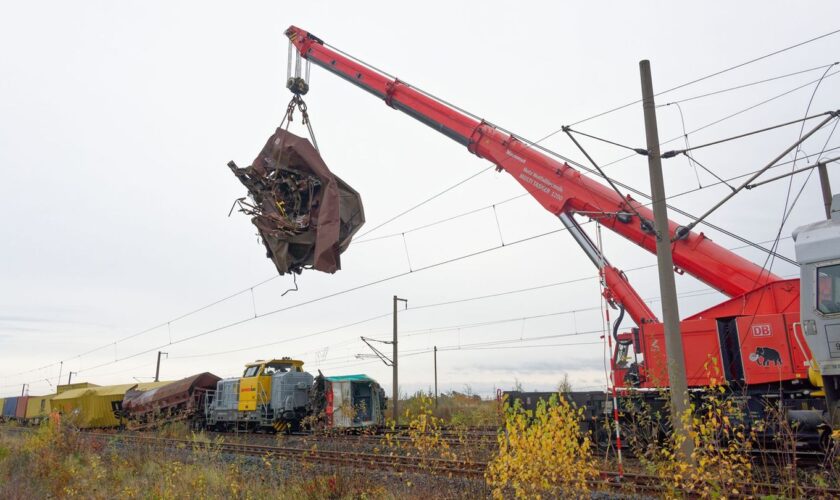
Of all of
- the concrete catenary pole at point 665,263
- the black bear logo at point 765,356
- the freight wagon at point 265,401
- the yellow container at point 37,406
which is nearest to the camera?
the concrete catenary pole at point 665,263

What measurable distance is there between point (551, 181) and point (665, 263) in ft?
16.8

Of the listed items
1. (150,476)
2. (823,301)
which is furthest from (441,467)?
(150,476)

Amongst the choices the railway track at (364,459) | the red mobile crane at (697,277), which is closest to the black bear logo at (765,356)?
the red mobile crane at (697,277)

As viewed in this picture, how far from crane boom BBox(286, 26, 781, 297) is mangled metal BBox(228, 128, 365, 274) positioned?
197 inches

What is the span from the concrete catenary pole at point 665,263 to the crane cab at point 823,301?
2267mm

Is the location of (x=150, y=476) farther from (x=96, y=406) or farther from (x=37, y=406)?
(x=37, y=406)

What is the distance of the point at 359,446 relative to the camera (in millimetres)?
14852

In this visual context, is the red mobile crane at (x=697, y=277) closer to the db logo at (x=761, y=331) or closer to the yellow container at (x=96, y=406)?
the db logo at (x=761, y=331)

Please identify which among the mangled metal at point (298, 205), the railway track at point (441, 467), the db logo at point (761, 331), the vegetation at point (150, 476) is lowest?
the vegetation at point (150, 476)

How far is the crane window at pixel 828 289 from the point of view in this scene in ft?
26.9

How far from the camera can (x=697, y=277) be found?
10.7 meters

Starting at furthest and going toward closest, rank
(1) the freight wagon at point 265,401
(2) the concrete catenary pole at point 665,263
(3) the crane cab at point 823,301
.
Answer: (1) the freight wagon at point 265,401 → (3) the crane cab at point 823,301 → (2) the concrete catenary pole at point 665,263

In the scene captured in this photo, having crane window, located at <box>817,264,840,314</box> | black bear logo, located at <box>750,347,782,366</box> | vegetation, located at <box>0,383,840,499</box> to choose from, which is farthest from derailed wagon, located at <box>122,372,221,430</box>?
crane window, located at <box>817,264,840,314</box>

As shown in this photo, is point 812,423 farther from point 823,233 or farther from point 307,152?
point 307,152
